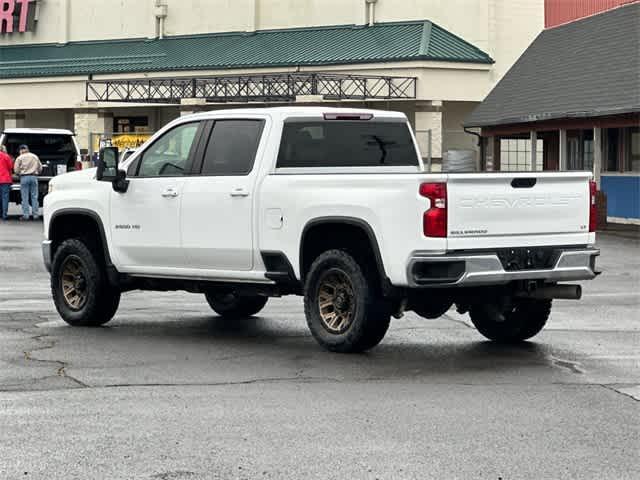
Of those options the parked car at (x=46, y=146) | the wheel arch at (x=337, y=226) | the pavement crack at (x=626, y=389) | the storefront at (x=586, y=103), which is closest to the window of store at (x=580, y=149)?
the storefront at (x=586, y=103)

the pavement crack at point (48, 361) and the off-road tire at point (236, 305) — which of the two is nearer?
the pavement crack at point (48, 361)

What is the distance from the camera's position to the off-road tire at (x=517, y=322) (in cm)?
1216

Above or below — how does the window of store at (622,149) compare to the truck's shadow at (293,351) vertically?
above

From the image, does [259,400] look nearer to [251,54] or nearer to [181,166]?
[181,166]

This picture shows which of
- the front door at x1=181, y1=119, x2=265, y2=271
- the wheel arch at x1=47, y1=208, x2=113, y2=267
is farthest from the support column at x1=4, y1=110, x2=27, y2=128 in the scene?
the front door at x1=181, y1=119, x2=265, y2=271

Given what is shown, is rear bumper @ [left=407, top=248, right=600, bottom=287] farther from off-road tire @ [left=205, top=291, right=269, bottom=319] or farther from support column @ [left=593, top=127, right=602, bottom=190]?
support column @ [left=593, top=127, right=602, bottom=190]

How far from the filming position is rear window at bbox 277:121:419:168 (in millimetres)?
12344

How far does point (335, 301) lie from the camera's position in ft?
37.7

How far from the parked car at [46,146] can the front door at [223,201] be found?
82.4 ft

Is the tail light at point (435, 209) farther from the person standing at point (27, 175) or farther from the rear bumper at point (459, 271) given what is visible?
the person standing at point (27, 175)

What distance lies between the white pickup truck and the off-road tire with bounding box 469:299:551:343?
0.01 meters

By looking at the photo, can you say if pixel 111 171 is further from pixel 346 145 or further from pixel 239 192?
pixel 346 145

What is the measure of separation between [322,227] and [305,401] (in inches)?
103

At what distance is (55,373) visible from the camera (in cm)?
1048
